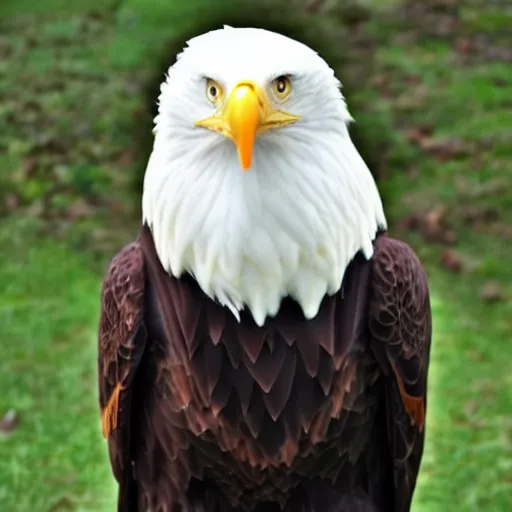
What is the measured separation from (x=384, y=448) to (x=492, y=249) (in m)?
3.95

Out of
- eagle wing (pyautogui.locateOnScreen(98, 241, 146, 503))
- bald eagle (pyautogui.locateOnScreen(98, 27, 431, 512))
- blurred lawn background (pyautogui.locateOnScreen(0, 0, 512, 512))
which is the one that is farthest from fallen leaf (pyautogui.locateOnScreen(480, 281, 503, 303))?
eagle wing (pyautogui.locateOnScreen(98, 241, 146, 503))

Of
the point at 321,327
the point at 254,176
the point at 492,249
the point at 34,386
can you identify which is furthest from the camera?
the point at 492,249

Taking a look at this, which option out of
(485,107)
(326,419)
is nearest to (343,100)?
(326,419)

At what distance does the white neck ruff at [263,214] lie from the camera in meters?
2.80

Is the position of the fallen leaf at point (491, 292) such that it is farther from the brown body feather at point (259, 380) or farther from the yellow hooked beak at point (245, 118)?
the yellow hooked beak at point (245, 118)

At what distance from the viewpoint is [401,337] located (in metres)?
3.14

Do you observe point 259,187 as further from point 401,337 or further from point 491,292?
point 491,292

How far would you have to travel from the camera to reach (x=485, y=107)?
892 cm

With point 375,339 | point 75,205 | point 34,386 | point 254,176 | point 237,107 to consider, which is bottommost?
point 34,386

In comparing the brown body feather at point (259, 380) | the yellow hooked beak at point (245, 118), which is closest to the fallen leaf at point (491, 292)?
the brown body feather at point (259, 380)

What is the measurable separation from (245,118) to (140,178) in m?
2.61

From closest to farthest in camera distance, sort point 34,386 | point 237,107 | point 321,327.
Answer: point 237,107, point 321,327, point 34,386

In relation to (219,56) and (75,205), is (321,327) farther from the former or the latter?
(75,205)

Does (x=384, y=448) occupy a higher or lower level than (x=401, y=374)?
lower
